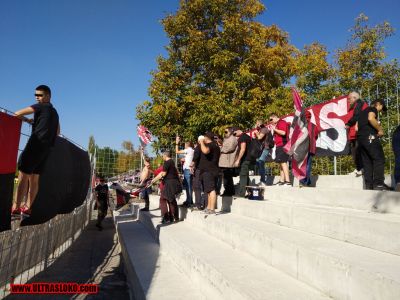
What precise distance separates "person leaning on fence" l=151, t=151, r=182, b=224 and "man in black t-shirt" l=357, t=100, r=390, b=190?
3773 millimetres

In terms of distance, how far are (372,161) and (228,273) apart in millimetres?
3044

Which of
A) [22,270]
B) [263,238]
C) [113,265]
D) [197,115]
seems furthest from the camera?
[197,115]

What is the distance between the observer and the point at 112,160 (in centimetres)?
1684


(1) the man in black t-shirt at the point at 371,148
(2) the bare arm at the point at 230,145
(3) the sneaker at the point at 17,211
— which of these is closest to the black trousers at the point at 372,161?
(1) the man in black t-shirt at the point at 371,148

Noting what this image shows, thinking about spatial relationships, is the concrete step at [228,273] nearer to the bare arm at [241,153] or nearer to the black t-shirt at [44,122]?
the black t-shirt at [44,122]

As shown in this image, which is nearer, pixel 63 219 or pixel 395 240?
pixel 395 240

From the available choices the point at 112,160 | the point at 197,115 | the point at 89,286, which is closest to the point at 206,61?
the point at 197,115

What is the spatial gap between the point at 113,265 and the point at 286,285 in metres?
4.85

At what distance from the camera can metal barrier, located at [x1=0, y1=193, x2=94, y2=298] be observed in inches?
166

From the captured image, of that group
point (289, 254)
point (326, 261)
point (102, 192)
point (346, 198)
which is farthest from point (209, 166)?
point (102, 192)

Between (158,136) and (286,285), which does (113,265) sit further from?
(158,136)

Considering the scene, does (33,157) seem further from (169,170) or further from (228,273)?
(169,170)

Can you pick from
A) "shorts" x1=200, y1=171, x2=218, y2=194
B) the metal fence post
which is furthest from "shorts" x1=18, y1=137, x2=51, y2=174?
"shorts" x1=200, y1=171, x2=218, y2=194

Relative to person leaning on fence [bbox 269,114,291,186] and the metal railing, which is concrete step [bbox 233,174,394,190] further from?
the metal railing
